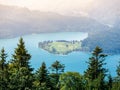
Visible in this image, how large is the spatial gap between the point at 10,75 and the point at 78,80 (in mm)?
11933

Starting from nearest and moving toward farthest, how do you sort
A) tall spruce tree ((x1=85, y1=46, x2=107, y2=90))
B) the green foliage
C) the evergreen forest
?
the evergreen forest
the green foliage
tall spruce tree ((x1=85, y1=46, x2=107, y2=90))

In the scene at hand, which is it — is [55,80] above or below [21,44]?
below

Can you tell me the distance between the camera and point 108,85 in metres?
49.8

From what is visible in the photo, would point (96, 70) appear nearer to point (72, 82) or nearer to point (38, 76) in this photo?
point (72, 82)

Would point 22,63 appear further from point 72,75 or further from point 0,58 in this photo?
point 72,75

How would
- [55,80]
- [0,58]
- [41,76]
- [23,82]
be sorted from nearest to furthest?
[23,82], [41,76], [0,58], [55,80]

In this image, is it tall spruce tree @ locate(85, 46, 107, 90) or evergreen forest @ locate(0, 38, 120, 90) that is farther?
tall spruce tree @ locate(85, 46, 107, 90)

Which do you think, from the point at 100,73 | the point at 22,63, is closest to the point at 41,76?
the point at 22,63

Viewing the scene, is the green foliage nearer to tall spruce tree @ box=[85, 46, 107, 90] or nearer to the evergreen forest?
the evergreen forest

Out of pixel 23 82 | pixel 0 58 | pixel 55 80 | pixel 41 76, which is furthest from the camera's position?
pixel 55 80

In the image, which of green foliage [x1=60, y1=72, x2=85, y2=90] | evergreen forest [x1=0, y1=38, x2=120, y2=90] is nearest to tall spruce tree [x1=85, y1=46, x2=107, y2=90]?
evergreen forest [x1=0, y1=38, x2=120, y2=90]

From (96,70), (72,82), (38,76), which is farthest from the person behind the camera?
(96,70)

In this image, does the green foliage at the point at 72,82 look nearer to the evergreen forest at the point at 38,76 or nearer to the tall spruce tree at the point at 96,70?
the evergreen forest at the point at 38,76

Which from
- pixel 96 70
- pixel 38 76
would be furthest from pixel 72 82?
pixel 96 70
